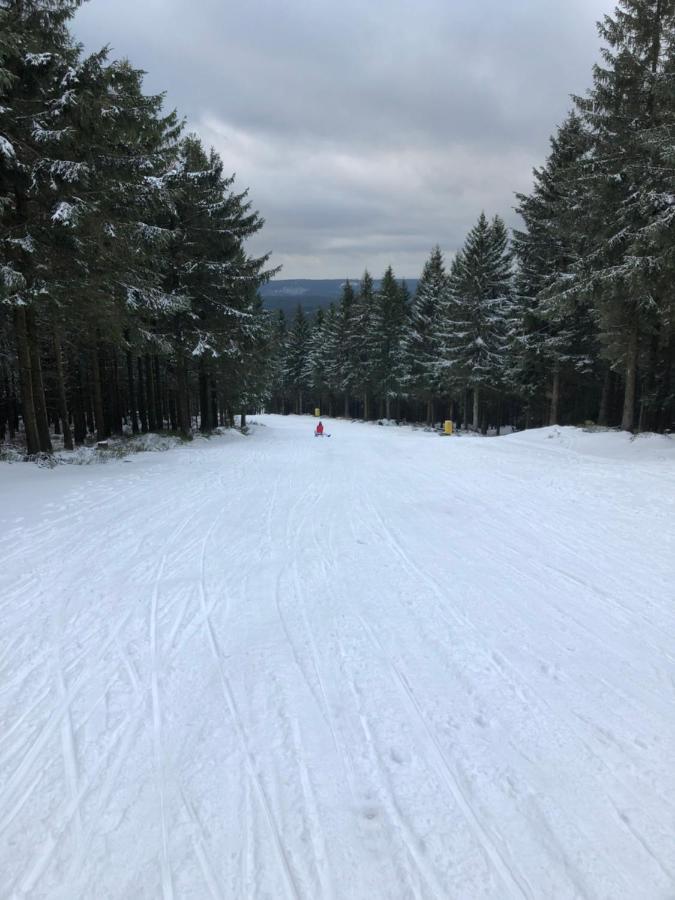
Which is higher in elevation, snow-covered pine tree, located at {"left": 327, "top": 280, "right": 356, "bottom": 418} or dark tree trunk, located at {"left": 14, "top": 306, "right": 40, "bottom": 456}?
snow-covered pine tree, located at {"left": 327, "top": 280, "right": 356, "bottom": 418}

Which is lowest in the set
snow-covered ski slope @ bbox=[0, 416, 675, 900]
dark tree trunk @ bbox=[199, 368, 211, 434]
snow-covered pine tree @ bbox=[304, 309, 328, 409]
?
snow-covered ski slope @ bbox=[0, 416, 675, 900]

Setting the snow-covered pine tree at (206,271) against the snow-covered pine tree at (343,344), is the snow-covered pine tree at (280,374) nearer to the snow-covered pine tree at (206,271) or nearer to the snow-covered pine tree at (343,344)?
the snow-covered pine tree at (343,344)

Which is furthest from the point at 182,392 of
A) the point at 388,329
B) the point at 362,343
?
the point at 362,343

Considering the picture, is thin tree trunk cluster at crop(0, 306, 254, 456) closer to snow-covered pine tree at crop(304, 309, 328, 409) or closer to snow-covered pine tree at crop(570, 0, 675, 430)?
snow-covered pine tree at crop(570, 0, 675, 430)

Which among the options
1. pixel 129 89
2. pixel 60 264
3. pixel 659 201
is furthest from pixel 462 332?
pixel 60 264

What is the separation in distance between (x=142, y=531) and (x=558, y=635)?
218 inches

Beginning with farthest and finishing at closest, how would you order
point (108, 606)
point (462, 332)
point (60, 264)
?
point (462, 332) < point (60, 264) < point (108, 606)

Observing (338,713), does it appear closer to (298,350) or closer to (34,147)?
(34,147)

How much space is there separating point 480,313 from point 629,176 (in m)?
15.5

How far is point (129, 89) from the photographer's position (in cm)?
1351

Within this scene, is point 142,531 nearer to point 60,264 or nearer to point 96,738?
point 96,738

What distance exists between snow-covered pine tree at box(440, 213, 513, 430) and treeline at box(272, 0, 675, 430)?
3.5 inches

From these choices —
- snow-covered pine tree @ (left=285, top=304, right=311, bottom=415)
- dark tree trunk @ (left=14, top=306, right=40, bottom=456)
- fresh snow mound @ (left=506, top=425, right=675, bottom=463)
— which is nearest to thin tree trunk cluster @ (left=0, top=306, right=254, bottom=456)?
dark tree trunk @ (left=14, top=306, right=40, bottom=456)

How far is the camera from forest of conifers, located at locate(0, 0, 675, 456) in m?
11.2
